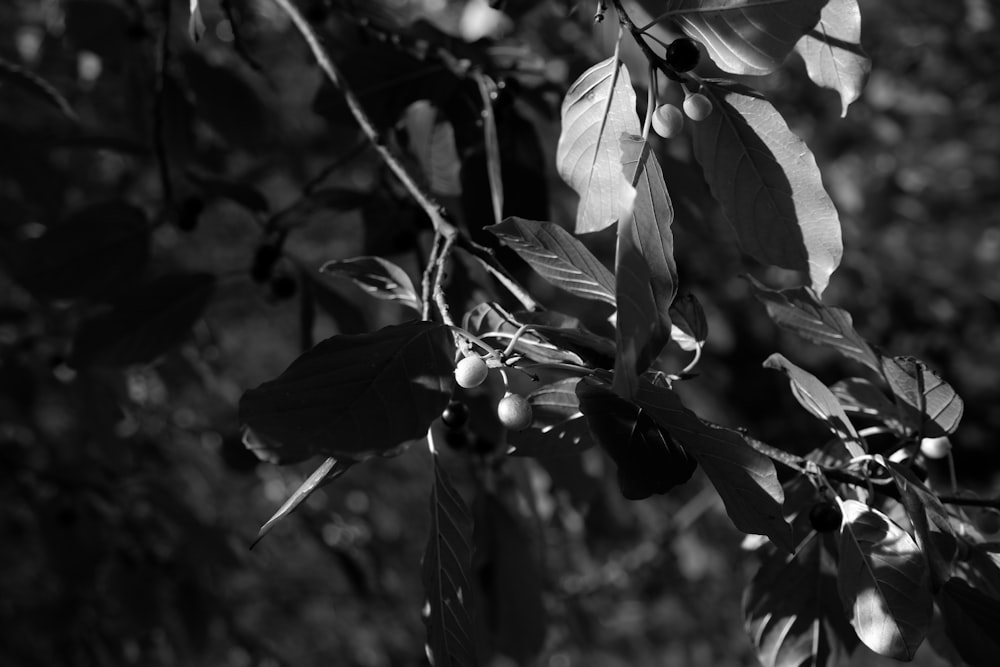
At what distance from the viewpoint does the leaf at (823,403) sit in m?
0.83

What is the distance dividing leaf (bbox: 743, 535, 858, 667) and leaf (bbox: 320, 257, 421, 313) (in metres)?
0.50

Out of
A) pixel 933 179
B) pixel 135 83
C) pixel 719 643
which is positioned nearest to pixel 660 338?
pixel 135 83

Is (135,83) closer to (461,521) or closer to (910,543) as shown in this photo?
(461,521)

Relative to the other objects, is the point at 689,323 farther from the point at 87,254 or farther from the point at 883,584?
the point at 87,254

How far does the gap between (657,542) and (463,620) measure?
2218mm

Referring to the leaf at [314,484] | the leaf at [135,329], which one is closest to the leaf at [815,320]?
the leaf at [314,484]

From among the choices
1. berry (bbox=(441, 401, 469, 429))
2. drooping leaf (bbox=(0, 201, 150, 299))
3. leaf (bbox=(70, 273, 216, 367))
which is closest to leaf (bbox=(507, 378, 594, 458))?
berry (bbox=(441, 401, 469, 429))

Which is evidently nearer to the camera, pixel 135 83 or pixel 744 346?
pixel 135 83

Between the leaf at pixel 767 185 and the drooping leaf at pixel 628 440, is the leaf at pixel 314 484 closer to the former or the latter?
the drooping leaf at pixel 628 440

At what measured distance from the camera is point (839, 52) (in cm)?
87

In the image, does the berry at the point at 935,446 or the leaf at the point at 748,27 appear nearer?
the leaf at the point at 748,27

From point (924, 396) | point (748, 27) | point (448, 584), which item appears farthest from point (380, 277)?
point (924, 396)

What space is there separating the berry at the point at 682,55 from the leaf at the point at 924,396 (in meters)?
0.34

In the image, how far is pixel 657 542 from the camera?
115 inches
